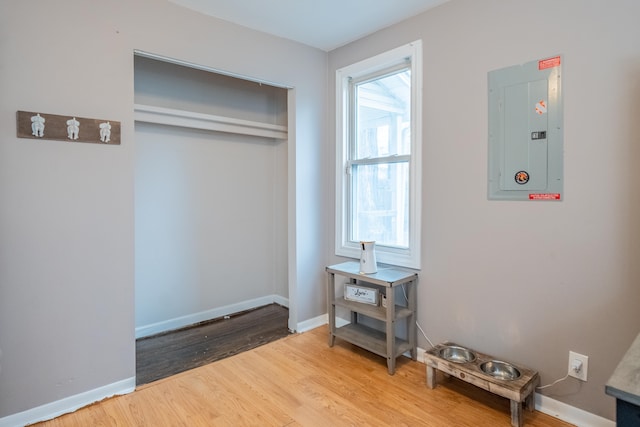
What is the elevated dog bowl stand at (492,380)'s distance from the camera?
1.80 m

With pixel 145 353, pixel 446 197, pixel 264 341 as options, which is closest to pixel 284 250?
pixel 264 341

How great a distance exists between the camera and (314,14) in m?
2.55

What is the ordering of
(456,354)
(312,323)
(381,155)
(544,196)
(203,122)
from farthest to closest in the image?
(312,323)
(203,122)
(381,155)
(456,354)
(544,196)

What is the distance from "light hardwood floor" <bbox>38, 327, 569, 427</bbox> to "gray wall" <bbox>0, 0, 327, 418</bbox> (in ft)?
0.99

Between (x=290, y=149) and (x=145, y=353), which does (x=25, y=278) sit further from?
(x=290, y=149)

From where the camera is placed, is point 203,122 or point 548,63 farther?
point 203,122

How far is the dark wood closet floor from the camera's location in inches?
99.8

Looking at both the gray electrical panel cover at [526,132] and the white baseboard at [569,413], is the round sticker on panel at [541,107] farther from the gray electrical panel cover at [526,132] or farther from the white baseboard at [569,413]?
the white baseboard at [569,413]

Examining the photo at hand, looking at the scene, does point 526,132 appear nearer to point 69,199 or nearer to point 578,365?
point 578,365

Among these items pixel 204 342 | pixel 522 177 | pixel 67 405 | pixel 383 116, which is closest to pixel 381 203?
pixel 383 116

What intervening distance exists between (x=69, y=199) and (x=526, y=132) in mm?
2647

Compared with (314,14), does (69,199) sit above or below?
below

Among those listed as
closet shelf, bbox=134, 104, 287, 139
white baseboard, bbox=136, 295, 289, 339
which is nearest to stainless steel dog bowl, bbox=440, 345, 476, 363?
white baseboard, bbox=136, 295, 289, 339

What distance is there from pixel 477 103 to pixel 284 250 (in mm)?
2455
